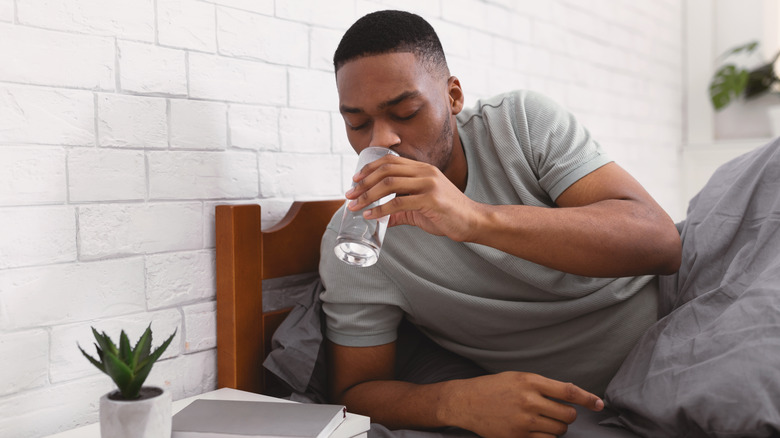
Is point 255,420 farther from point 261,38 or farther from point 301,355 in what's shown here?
point 261,38

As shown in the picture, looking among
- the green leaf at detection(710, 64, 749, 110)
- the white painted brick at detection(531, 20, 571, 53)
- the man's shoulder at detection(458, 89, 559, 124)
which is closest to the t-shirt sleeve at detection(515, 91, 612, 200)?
the man's shoulder at detection(458, 89, 559, 124)

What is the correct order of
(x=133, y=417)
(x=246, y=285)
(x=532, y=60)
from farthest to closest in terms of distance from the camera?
(x=532, y=60)
(x=246, y=285)
(x=133, y=417)

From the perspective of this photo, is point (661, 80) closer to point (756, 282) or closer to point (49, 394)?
point (756, 282)

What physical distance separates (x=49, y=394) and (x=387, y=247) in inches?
24.2

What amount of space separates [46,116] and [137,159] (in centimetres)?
16

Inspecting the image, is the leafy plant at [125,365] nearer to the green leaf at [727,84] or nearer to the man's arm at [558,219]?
the man's arm at [558,219]

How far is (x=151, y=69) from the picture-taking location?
1169 mm

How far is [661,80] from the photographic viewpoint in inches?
120

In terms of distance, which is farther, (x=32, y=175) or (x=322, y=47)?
(x=322, y=47)

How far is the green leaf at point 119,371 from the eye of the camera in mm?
765

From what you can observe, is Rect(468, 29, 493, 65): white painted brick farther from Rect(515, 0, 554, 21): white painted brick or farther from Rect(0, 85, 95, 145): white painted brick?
Rect(0, 85, 95, 145): white painted brick

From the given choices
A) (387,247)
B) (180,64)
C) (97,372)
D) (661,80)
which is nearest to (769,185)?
(387,247)

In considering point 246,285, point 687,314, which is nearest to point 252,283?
point 246,285

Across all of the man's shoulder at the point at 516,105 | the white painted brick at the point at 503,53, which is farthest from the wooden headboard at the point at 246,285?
the white painted brick at the point at 503,53
